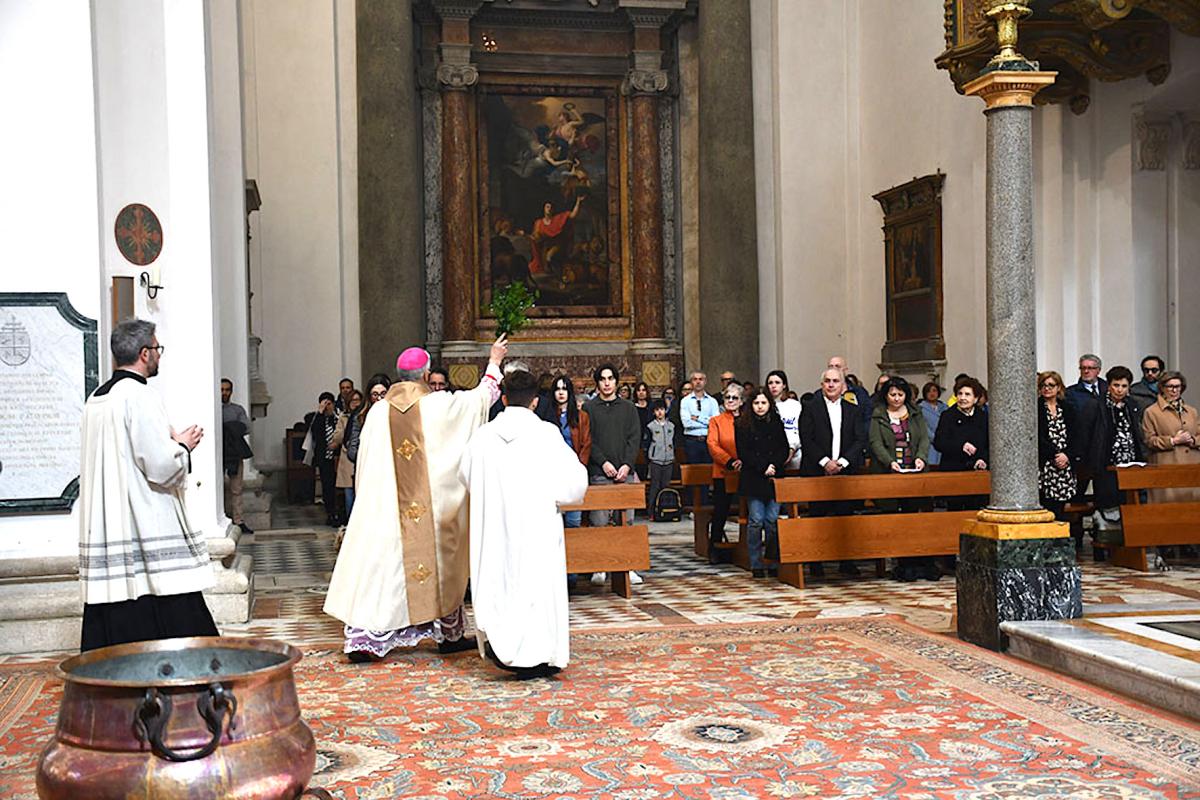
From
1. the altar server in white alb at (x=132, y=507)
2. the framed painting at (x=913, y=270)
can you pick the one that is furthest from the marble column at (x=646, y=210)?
the altar server in white alb at (x=132, y=507)

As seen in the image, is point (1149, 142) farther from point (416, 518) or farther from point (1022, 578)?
point (416, 518)

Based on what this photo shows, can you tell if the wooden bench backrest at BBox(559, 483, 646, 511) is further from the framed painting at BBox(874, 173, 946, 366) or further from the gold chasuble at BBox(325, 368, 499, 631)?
the framed painting at BBox(874, 173, 946, 366)

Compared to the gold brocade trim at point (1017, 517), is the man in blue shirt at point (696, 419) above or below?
above

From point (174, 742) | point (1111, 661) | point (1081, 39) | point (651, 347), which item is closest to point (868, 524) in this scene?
point (1111, 661)

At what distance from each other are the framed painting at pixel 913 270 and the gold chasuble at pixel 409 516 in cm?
986

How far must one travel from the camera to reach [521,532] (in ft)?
23.1

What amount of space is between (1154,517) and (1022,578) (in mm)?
3380

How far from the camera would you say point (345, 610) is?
754 centimetres

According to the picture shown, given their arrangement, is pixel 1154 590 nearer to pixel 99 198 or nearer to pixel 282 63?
pixel 99 198

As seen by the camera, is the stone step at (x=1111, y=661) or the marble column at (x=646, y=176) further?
the marble column at (x=646, y=176)

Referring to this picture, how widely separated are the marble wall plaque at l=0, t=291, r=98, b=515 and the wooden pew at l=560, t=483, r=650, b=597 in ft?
11.4

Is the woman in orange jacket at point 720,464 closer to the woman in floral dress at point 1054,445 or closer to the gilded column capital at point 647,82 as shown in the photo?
the woman in floral dress at point 1054,445

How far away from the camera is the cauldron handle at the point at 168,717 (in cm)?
313

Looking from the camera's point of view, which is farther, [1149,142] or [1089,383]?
[1149,142]
